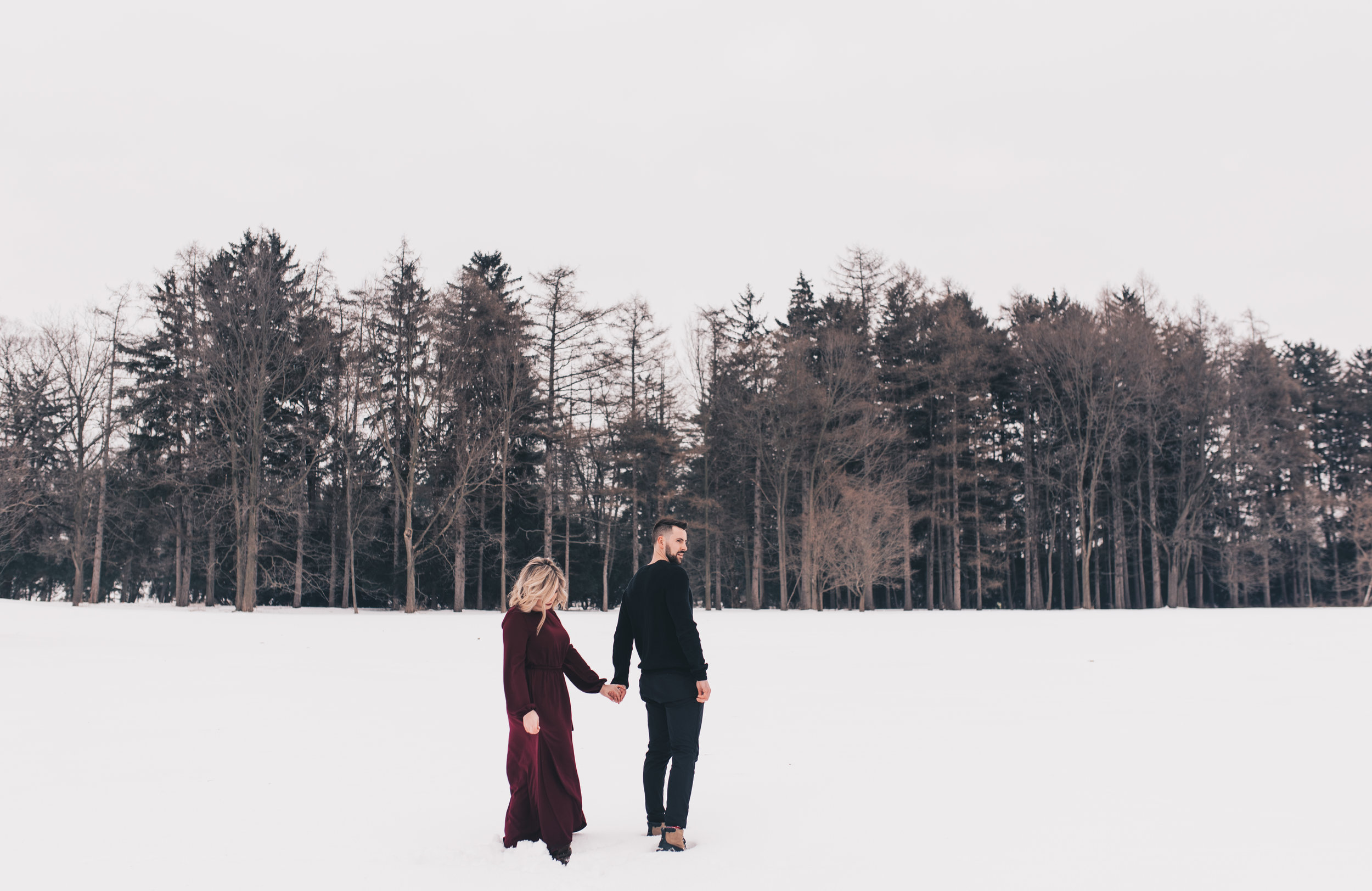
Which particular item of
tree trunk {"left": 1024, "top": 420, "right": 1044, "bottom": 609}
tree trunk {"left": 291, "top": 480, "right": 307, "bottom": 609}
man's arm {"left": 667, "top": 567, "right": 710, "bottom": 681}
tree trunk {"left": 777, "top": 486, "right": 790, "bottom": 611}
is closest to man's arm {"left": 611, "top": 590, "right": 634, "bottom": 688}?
man's arm {"left": 667, "top": 567, "right": 710, "bottom": 681}

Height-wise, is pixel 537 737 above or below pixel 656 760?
above

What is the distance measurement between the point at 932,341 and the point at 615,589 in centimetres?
2020

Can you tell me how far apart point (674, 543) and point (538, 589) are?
0.84 metres

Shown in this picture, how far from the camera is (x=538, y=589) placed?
518 cm

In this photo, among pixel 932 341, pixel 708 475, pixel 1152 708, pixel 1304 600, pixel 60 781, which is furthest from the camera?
pixel 1304 600

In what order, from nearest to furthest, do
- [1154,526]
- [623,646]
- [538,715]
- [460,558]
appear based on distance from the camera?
[538,715] → [623,646] → [460,558] → [1154,526]

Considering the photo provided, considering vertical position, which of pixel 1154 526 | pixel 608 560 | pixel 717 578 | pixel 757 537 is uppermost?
pixel 1154 526

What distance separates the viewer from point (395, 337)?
38219 mm

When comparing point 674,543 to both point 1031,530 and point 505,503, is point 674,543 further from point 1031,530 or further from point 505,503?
point 1031,530

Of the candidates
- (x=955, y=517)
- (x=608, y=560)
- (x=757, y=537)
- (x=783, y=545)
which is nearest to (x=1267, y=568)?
(x=955, y=517)

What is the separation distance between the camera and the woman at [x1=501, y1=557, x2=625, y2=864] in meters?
5.16

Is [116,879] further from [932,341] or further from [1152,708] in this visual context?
[932,341]

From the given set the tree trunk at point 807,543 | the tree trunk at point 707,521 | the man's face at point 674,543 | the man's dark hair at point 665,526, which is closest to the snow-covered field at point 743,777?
the man's face at point 674,543

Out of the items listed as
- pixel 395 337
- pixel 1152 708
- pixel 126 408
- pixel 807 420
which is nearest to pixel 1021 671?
pixel 1152 708
